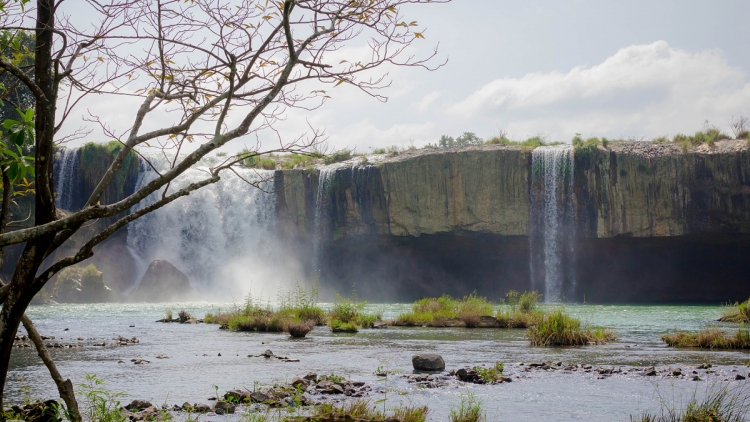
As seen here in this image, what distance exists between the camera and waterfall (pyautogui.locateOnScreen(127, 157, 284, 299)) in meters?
44.9

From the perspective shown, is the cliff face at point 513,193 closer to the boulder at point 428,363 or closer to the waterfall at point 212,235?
the waterfall at point 212,235

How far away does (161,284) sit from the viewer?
138 ft

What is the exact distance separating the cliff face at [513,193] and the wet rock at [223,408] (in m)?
36.2

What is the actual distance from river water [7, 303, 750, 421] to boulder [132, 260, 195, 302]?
66.5ft

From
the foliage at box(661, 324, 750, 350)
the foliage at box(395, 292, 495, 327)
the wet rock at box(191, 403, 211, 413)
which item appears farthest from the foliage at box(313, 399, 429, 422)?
the foliage at box(395, 292, 495, 327)

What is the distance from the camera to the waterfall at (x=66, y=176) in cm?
4694

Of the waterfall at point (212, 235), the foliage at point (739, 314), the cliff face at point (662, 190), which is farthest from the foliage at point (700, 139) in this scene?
the waterfall at point (212, 235)

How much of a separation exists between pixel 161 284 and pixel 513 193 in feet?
74.4

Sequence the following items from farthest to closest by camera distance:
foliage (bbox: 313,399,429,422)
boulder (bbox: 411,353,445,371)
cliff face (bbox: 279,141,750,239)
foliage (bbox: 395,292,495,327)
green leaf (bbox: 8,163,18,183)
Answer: cliff face (bbox: 279,141,750,239) → foliage (bbox: 395,292,495,327) → boulder (bbox: 411,353,445,371) → foliage (bbox: 313,399,429,422) → green leaf (bbox: 8,163,18,183)

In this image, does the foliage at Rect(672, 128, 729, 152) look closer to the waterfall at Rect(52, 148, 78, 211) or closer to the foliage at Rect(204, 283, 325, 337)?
the foliage at Rect(204, 283, 325, 337)

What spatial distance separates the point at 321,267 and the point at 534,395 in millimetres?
39335

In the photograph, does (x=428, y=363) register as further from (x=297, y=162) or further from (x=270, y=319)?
(x=297, y=162)

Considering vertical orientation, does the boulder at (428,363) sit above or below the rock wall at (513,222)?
below

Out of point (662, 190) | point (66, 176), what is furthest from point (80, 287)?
point (662, 190)
